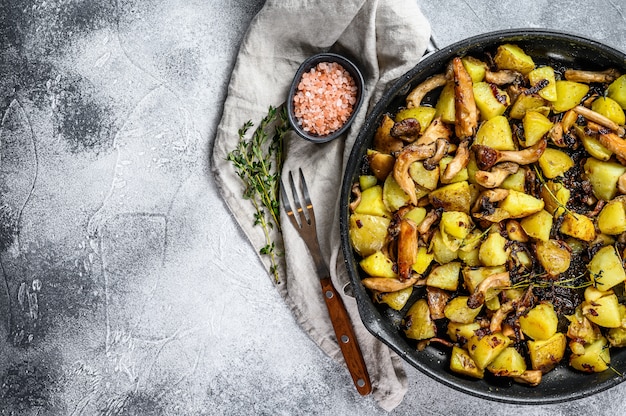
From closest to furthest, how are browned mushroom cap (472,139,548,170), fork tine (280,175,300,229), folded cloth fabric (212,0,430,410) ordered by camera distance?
browned mushroom cap (472,139,548,170) < folded cloth fabric (212,0,430,410) < fork tine (280,175,300,229)

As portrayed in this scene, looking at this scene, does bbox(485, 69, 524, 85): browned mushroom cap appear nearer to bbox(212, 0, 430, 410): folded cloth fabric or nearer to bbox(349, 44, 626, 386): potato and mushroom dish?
bbox(349, 44, 626, 386): potato and mushroom dish

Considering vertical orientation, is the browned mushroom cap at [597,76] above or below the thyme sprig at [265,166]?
above

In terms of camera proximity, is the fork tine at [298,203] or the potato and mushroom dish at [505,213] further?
the fork tine at [298,203]

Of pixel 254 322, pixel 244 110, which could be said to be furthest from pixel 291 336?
pixel 244 110

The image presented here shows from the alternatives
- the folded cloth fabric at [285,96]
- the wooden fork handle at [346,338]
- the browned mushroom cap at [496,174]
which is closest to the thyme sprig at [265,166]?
the folded cloth fabric at [285,96]

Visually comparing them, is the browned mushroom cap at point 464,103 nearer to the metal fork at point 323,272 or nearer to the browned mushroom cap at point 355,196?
the browned mushroom cap at point 355,196

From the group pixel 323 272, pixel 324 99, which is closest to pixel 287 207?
pixel 323 272

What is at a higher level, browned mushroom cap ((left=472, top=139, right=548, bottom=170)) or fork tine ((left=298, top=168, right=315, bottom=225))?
browned mushroom cap ((left=472, top=139, right=548, bottom=170))

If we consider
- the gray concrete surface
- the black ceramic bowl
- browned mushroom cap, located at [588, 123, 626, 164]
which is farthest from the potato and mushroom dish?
the gray concrete surface
